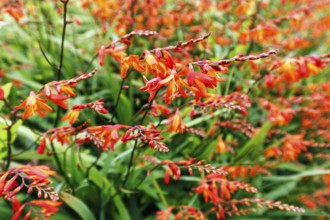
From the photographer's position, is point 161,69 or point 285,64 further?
point 285,64

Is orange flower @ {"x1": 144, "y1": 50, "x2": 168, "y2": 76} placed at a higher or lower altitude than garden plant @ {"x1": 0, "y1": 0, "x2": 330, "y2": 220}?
higher

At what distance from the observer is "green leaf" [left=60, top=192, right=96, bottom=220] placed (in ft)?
6.83

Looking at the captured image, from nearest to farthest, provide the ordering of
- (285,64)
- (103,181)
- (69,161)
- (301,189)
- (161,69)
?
1. (161,69)
2. (285,64)
3. (103,181)
4. (69,161)
5. (301,189)

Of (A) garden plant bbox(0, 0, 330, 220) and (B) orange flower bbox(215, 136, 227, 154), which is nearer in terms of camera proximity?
(A) garden plant bbox(0, 0, 330, 220)

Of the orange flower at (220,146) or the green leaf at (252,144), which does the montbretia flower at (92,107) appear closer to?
the orange flower at (220,146)

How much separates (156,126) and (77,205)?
66cm

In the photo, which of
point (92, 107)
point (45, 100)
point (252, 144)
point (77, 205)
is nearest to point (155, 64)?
point (92, 107)

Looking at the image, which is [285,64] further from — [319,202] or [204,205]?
[319,202]

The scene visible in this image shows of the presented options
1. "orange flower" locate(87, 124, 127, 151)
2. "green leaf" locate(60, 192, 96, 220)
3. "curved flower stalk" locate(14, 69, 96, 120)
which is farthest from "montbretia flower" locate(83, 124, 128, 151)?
"green leaf" locate(60, 192, 96, 220)

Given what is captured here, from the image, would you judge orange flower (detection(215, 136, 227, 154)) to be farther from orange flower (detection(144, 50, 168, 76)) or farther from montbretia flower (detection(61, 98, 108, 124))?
orange flower (detection(144, 50, 168, 76))

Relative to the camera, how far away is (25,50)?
12.6 ft

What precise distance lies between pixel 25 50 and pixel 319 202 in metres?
3.05

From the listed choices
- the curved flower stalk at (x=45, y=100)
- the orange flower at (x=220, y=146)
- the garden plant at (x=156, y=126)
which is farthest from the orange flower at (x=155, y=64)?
the orange flower at (x=220, y=146)

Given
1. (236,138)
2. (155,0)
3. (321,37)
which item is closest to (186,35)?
(155,0)
